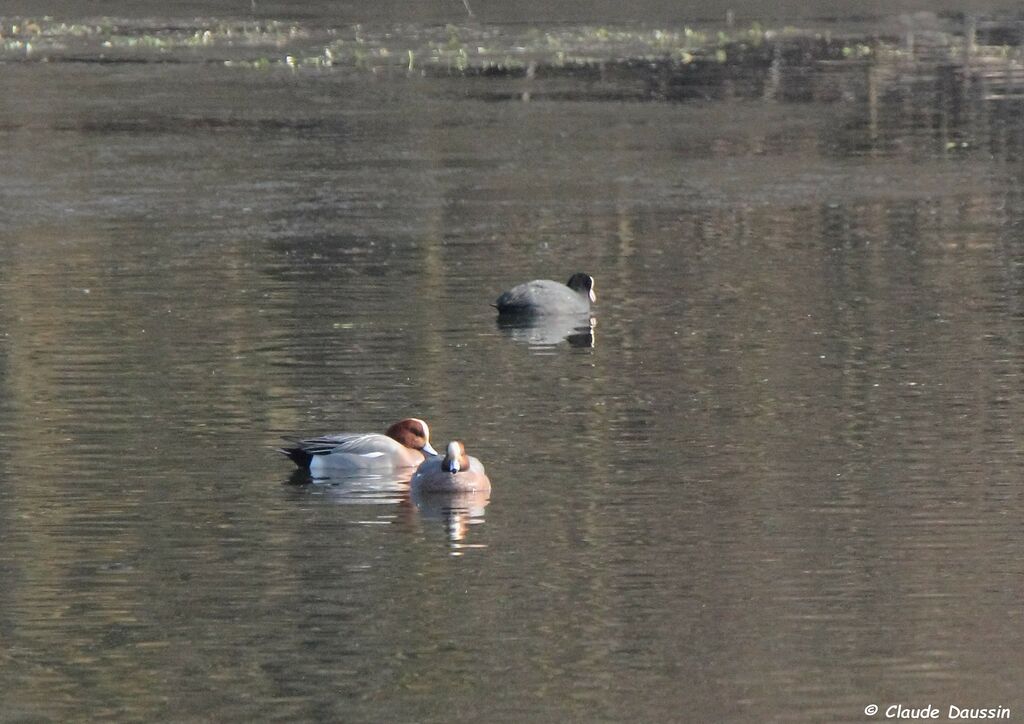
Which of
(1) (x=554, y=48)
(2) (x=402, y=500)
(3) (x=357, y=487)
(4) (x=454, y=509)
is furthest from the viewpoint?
(1) (x=554, y=48)

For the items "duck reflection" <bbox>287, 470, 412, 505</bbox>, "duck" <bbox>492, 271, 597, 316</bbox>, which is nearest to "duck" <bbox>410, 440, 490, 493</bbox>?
"duck reflection" <bbox>287, 470, 412, 505</bbox>

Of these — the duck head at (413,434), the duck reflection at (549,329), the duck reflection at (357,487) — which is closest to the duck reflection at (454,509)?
Result: the duck reflection at (357,487)

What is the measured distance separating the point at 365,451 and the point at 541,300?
18.5 feet

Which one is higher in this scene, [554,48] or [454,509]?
[554,48]

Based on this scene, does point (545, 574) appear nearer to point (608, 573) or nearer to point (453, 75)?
point (608, 573)

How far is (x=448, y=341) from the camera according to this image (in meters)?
17.7

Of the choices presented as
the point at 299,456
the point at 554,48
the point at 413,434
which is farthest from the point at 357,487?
the point at 554,48

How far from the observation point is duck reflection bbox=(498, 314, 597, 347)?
18.2 meters

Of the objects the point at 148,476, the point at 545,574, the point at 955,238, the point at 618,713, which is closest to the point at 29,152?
the point at 955,238

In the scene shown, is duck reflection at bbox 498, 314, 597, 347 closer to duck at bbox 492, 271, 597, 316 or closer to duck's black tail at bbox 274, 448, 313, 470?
duck at bbox 492, 271, 597, 316

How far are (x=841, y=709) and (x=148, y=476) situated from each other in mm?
5379

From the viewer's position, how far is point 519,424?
14.6 m

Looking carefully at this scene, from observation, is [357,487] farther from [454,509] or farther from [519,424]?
[519,424]

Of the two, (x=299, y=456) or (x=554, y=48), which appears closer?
(x=299, y=456)
